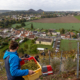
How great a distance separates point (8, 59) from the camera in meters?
1.12

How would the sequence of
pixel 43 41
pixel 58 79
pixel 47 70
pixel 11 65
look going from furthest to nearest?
pixel 43 41 → pixel 47 70 → pixel 58 79 → pixel 11 65

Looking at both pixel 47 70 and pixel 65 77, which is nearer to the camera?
pixel 65 77

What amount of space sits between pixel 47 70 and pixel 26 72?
1.61m

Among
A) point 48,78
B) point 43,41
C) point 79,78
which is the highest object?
point 79,78

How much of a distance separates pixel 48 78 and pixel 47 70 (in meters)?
0.27

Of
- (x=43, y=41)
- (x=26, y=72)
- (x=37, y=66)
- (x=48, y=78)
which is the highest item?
(x=26, y=72)

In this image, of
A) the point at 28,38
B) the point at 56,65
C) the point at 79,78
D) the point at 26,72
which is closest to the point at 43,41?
the point at 28,38

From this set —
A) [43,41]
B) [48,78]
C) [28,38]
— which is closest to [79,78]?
[48,78]

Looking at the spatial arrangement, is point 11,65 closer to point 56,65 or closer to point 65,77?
point 65,77

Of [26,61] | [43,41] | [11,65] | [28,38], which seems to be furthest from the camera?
[28,38]

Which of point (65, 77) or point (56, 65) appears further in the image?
point (56, 65)

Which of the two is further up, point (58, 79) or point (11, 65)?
point (11, 65)

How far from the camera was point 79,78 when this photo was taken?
2164 mm

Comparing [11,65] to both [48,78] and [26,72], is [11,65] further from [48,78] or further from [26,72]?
[48,78]
